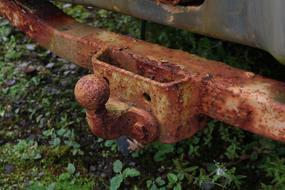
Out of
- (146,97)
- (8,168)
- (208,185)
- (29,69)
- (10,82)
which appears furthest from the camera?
(29,69)

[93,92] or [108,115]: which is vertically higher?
[93,92]

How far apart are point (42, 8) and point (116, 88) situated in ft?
2.21

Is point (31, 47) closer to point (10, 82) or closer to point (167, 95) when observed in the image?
point (10, 82)

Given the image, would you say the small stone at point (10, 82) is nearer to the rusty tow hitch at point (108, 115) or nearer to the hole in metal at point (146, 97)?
the rusty tow hitch at point (108, 115)

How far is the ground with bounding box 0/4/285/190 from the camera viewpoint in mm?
2621

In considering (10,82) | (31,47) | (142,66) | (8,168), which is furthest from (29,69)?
(142,66)

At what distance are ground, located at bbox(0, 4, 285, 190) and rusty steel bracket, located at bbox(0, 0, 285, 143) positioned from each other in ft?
2.18

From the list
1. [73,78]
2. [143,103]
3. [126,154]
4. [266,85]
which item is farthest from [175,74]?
[73,78]

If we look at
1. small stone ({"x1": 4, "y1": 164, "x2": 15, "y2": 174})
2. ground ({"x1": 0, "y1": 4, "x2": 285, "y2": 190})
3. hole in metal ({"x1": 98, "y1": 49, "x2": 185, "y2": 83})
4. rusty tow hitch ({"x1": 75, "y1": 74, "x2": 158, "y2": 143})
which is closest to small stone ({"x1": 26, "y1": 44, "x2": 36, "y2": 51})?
ground ({"x1": 0, "y1": 4, "x2": 285, "y2": 190})

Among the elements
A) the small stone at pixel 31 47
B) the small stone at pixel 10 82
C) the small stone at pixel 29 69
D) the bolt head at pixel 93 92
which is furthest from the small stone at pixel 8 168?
the small stone at pixel 31 47

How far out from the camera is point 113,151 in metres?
2.85

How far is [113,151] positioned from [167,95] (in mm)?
1095

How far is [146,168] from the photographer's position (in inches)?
108

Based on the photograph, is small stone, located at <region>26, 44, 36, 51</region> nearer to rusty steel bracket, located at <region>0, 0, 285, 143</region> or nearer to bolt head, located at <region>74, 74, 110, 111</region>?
rusty steel bracket, located at <region>0, 0, 285, 143</region>
